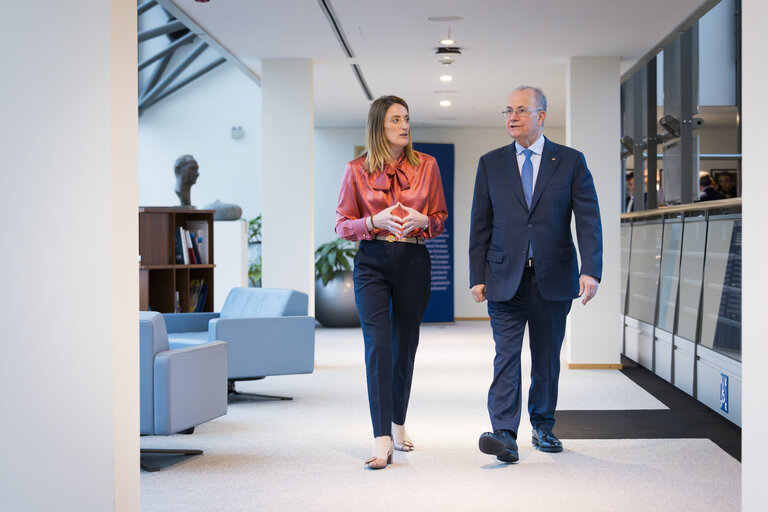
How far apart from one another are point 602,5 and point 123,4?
475cm

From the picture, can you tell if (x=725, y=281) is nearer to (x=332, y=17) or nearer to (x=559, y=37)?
(x=559, y=37)

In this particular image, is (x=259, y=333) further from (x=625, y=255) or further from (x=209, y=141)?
(x=209, y=141)

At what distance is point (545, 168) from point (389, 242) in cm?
85

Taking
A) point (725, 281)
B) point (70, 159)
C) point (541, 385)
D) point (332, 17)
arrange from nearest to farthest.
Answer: point (70, 159)
point (541, 385)
point (725, 281)
point (332, 17)

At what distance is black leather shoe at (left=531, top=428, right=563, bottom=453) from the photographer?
450 cm

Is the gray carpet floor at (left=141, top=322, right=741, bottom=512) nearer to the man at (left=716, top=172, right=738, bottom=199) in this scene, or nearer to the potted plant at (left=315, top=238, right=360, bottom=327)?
the potted plant at (left=315, top=238, right=360, bottom=327)

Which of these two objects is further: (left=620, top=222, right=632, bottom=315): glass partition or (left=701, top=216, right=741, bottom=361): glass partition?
(left=620, top=222, right=632, bottom=315): glass partition

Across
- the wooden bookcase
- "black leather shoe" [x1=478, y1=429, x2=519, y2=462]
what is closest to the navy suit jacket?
"black leather shoe" [x1=478, y1=429, x2=519, y2=462]

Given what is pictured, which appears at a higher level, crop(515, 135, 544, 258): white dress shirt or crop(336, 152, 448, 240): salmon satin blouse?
crop(515, 135, 544, 258): white dress shirt

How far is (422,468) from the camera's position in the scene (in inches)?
163

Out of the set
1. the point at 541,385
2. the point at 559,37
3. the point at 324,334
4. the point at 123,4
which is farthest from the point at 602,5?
the point at 324,334

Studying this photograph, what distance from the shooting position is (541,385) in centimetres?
441

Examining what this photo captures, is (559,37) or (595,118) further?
(595,118)

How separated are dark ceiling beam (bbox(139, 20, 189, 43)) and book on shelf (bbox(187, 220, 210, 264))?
23.8 feet
